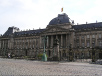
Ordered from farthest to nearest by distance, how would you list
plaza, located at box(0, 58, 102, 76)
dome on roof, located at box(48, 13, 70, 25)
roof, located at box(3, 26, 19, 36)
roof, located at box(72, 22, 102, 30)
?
roof, located at box(3, 26, 19, 36) < dome on roof, located at box(48, 13, 70, 25) < roof, located at box(72, 22, 102, 30) < plaza, located at box(0, 58, 102, 76)

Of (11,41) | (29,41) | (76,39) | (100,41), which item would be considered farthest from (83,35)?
(11,41)

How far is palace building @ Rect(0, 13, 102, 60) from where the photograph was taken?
2756 inches

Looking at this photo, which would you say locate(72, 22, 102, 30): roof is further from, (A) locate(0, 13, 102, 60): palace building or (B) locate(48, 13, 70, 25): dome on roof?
(B) locate(48, 13, 70, 25): dome on roof

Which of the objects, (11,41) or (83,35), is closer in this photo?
(83,35)

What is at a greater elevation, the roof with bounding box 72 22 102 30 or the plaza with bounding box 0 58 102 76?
the roof with bounding box 72 22 102 30

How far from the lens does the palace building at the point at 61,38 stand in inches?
2756

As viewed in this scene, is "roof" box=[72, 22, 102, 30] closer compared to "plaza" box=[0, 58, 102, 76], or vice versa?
"plaza" box=[0, 58, 102, 76]

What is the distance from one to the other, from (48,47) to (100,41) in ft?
95.0

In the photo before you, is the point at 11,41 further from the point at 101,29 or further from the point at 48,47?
the point at 101,29

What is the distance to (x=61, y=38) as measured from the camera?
79062mm

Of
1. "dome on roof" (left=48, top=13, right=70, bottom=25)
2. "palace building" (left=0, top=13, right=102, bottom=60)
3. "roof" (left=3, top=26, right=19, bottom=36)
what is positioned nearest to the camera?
"palace building" (left=0, top=13, right=102, bottom=60)

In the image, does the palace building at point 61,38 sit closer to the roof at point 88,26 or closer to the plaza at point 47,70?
the roof at point 88,26

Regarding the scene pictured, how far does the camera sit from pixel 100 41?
6894 centimetres

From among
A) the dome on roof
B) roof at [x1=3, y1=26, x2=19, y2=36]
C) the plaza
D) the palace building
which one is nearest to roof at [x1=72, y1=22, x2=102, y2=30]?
the palace building
